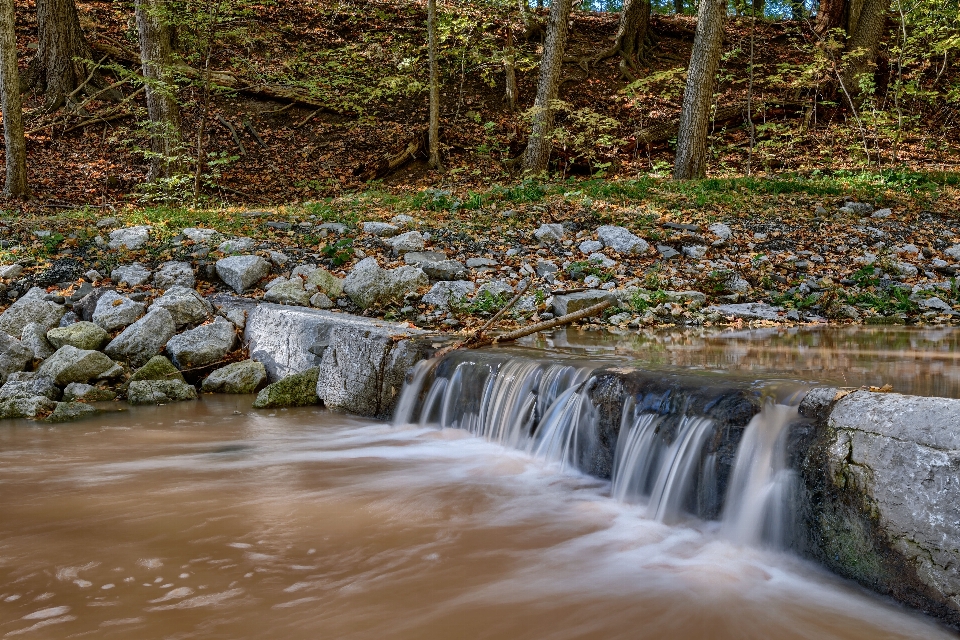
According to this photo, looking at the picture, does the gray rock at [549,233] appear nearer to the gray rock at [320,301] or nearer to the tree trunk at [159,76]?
the gray rock at [320,301]

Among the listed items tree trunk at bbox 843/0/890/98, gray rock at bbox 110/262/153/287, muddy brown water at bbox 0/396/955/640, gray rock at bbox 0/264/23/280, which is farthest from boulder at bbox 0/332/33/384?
tree trunk at bbox 843/0/890/98

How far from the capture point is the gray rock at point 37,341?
6977 mm

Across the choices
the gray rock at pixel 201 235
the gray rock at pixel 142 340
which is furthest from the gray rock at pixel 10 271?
the gray rock at pixel 142 340

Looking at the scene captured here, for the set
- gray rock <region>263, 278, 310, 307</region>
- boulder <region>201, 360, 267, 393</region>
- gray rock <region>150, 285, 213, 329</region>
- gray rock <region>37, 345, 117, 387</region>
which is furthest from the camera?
gray rock <region>263, 278, 310, 307</region>

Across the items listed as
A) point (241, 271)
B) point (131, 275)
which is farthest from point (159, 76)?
point (241, 271)

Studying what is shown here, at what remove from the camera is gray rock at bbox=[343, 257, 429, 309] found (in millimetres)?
8109

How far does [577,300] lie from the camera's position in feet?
25.8

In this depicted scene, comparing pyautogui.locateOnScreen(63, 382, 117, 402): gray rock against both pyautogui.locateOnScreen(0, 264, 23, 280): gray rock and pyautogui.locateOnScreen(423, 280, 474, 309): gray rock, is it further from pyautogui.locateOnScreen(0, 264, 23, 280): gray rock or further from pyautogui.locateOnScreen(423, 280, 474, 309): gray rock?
pyautogui.locateOnScreen(423, 280, 474, 309): gray rock

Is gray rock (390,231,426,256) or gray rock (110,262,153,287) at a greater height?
gray rock (390,231,426,256)

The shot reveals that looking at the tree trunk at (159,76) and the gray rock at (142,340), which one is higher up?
the tree trunk at (159,76)

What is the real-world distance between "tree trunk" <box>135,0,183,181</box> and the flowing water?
802cm

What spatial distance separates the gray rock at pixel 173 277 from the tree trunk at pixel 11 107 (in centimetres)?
656

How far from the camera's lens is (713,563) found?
124 inches

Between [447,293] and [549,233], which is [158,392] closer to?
[447,293]
